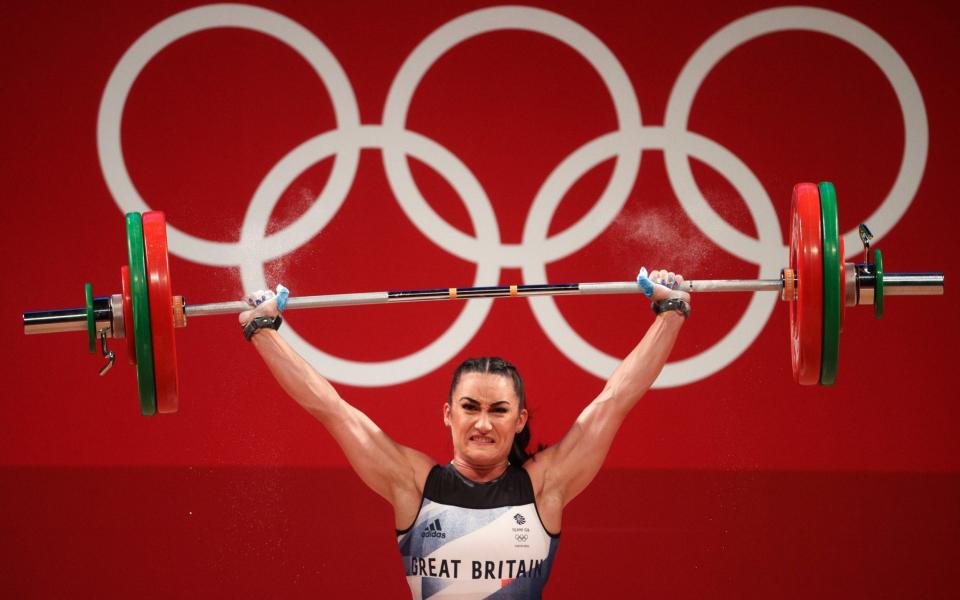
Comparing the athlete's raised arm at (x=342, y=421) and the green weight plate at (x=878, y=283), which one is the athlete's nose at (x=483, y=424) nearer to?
the athlete's raised arm at (x=342, y=421)

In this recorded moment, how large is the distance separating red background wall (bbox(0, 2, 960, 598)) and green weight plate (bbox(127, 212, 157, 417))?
1.20 meters

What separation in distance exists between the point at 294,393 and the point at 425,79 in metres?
1.56

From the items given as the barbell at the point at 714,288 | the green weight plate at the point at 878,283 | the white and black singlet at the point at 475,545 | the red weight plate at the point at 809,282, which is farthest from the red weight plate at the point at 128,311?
the green weight plate at the point at 878,283

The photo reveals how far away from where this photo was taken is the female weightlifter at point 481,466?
307 cm

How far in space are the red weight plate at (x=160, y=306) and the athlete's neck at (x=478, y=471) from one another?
2.65 feet

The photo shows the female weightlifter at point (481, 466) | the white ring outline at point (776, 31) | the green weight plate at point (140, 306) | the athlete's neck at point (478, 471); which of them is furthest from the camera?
the white ring outline at point (776, 31)

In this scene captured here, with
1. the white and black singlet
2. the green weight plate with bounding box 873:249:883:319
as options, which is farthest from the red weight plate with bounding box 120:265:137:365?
the green weight plate with bounding box 873:249:883:319

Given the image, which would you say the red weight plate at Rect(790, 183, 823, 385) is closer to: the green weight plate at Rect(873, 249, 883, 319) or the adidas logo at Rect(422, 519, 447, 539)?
the green weight plate at Rect(873, 249, 883, 319)

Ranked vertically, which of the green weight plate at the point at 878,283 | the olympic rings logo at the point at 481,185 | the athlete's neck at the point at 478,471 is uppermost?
the olympic rings logo at the point at 481,185

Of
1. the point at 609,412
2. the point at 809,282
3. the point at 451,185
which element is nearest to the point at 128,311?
the point at 609,412

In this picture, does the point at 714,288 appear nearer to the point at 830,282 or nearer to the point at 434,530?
the point at 830,282

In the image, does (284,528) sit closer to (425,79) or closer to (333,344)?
(333,344)

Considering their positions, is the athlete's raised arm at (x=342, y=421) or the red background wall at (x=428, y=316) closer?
the athlete's raised arm at (x=342, y=421)

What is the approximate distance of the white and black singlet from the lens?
3.06 metres
